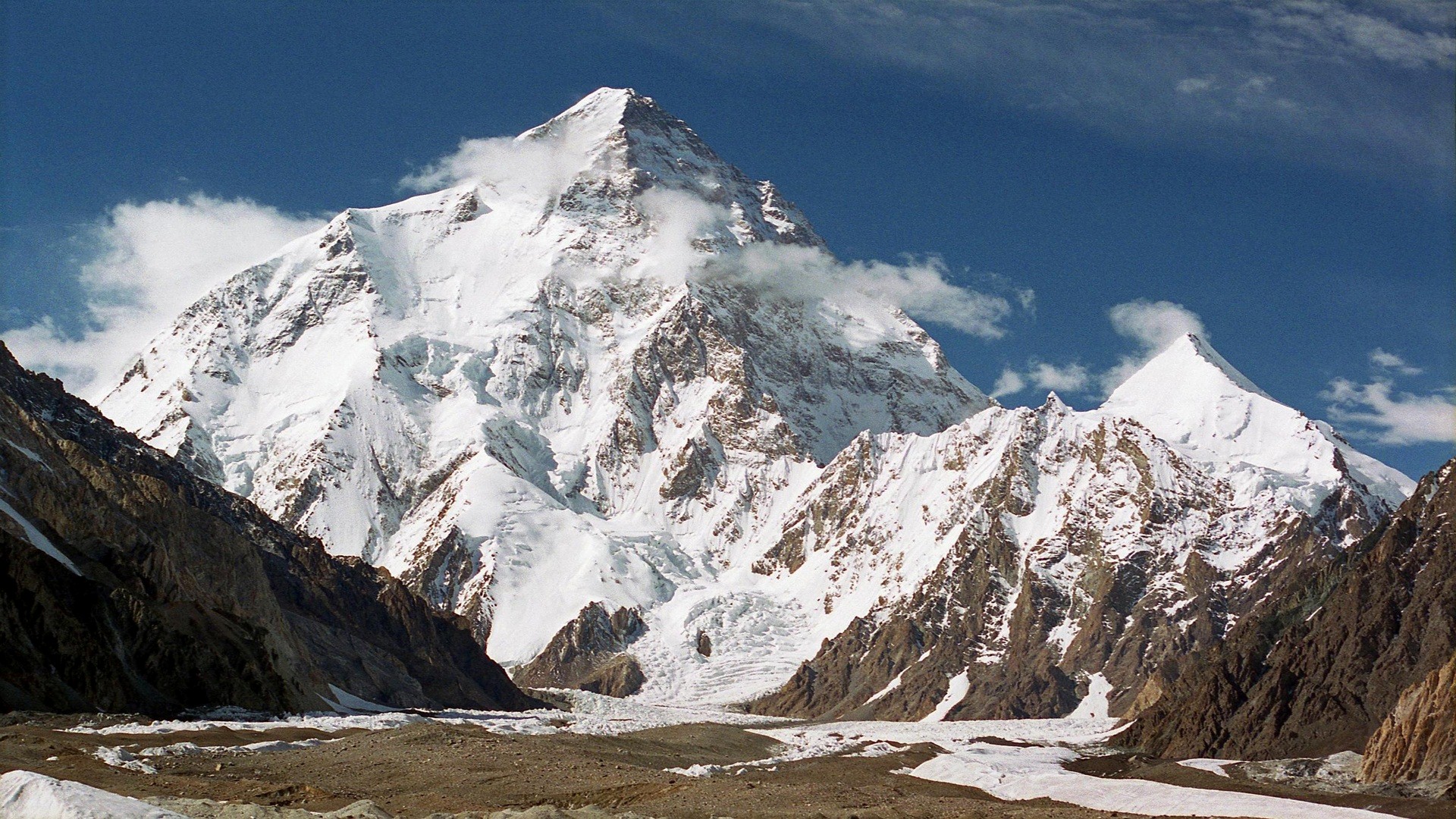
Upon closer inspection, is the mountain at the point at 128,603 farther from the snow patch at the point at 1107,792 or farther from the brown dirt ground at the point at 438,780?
the snow patch at the point at 1107,792

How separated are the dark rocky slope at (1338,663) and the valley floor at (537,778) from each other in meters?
31.7

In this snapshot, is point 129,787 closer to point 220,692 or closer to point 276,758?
point 276,758

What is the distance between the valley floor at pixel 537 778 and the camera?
5116 centimetres

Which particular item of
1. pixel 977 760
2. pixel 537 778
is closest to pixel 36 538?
pixel 537 778

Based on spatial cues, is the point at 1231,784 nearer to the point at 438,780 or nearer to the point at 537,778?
the point at 537,778

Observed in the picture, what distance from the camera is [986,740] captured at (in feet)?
534

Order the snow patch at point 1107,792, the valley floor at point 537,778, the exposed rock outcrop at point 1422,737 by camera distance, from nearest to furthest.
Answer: the valley floor at point 537,778, the snow patch at point 1107,792, the exposed rock outcrop at point 1422,737

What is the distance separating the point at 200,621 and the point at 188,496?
277 feet

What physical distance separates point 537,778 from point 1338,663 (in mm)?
105087

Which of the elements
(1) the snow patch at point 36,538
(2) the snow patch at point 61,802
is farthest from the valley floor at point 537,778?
(1) the snow patch at point 36,538

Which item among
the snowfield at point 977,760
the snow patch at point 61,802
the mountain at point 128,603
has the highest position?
the mountain at point 128,603

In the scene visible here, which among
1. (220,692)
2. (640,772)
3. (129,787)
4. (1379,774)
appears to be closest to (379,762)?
(640,772)

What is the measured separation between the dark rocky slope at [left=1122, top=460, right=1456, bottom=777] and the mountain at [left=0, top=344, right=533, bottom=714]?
81.9 meters

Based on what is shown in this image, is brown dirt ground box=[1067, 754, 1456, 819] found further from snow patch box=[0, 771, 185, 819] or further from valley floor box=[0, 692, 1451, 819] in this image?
snow patch box=[0, 771, 185, 819]
